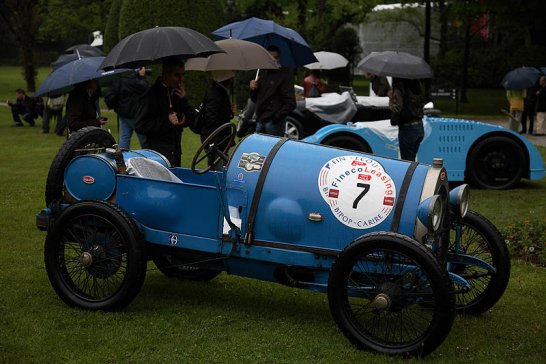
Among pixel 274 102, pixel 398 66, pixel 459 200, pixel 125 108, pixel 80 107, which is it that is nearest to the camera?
pixel 459 200

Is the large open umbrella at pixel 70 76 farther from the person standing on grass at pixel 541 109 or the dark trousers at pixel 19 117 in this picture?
the dark trousers at pixel 19 117

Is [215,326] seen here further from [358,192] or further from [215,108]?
[215,108]

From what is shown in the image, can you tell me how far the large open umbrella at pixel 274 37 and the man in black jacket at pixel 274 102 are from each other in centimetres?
159

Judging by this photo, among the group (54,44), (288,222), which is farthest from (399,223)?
(54,44)

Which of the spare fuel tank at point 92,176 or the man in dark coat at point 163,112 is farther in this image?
the man in dark coat at point 163,112

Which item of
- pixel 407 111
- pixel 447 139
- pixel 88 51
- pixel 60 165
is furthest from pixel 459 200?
pixel 88 51

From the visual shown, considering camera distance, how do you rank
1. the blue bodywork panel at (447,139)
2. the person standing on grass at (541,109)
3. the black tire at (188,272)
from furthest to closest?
the person standing on grass at (541,109)
the blue bodywork panel at (447,139)
the black tire at (188,272)

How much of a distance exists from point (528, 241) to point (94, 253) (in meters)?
4.42

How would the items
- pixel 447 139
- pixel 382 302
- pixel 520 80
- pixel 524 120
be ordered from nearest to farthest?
1. pixel 382 302
2. pixel 447 139
3. pixel 520 80
4. pixel 524 120

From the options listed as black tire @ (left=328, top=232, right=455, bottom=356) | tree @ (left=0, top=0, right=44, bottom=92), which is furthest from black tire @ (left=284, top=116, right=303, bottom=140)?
tree @ (left=0, top=0, right=44, bottom=92)

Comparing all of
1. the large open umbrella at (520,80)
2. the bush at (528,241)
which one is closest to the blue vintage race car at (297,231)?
the bush at (528,241)

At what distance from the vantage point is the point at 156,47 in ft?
23.1

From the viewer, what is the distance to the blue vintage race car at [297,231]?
5273 mm

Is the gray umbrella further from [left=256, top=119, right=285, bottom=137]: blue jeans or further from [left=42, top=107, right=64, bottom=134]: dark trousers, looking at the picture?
[left=42, top=107, right=64, bottom=134]: dark trousers
